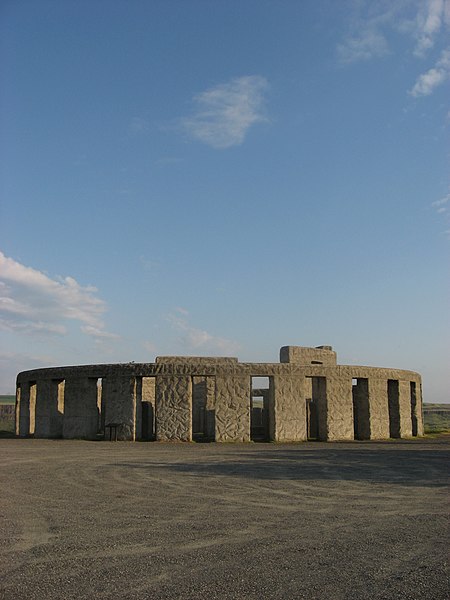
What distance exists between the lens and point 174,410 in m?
22.3

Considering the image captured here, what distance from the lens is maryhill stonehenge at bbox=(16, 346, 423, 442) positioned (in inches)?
882

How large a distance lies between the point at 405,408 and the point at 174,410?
40.4 ft

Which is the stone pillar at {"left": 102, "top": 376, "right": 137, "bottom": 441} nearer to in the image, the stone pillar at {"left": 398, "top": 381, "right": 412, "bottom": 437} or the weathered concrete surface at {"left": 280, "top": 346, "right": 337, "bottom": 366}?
the weathered concrete surface at {"left": 280, "top": 346, "right": 337, "bottom": 366}

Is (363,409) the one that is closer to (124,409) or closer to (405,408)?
(405,408)

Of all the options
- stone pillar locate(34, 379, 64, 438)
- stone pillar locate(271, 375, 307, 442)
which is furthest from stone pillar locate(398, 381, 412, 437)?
stone pillar locate(34, 379, 64, 438)

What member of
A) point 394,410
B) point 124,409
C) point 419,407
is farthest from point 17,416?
point 419,407

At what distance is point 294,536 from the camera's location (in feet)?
23.2

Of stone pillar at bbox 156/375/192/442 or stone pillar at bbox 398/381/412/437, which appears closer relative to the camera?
stone pillar at bbox 156/375/192/442

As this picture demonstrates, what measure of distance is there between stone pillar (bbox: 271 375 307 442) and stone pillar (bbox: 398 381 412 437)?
6.28m

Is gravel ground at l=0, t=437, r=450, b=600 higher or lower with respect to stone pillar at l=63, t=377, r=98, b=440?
lower

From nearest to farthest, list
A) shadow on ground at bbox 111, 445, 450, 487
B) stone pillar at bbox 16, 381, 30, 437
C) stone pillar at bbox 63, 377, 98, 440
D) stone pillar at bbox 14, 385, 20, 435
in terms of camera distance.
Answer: shadow on ground at bbox 111, 445, 450, 487
stone pillar at bbox 63, 377, 98, 440
stone pillar at bbox 16, 381, 30, 437
stone pillar at bbox 14, 385, 20, 435

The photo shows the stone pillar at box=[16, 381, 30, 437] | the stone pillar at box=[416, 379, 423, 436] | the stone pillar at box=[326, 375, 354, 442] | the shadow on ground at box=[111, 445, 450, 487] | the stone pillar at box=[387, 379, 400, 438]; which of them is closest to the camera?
the shadow on ground at box=[111, 445, 450, 487]

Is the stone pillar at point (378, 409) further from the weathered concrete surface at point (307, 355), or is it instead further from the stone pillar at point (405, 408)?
the weathered concrete surface at point (307, 355)

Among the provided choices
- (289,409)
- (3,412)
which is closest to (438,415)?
(3,412)
